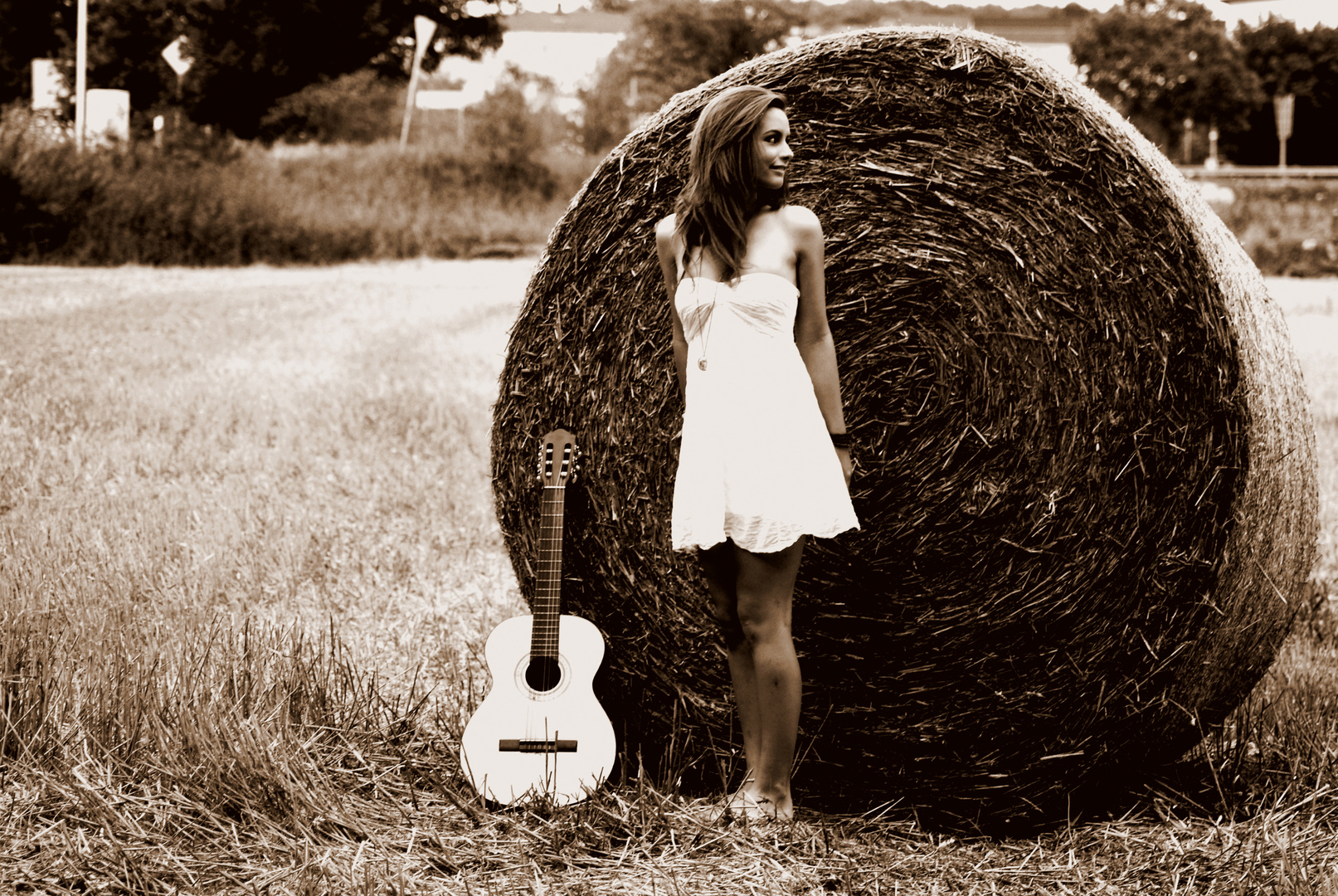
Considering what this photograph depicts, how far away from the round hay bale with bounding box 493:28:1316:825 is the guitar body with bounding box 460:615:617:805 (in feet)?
0.83

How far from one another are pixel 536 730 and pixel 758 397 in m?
1.25

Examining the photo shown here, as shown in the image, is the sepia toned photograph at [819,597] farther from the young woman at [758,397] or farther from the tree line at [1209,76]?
the tree line at [1209,76]

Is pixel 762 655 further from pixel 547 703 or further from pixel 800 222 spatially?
pixel 800 222

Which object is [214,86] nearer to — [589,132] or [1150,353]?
[589,132]

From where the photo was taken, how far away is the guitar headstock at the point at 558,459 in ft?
13.5

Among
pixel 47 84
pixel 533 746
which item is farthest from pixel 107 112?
pixel 533 746

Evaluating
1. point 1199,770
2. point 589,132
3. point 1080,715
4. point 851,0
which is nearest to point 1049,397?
point 1080,715

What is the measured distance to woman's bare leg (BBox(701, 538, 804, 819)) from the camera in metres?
3.44

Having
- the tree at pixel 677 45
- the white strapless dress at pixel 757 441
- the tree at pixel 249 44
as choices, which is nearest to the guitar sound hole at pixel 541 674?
the white strapless dress at pixel 757 441

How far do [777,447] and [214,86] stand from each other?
3319 centimetres

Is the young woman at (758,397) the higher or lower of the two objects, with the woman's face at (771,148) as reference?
lower

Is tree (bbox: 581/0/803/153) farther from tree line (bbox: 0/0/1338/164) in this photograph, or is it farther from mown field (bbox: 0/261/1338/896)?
mown field (bbox: 0/261/1338/896)

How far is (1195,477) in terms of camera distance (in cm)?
356

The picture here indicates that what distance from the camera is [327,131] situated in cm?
3759
